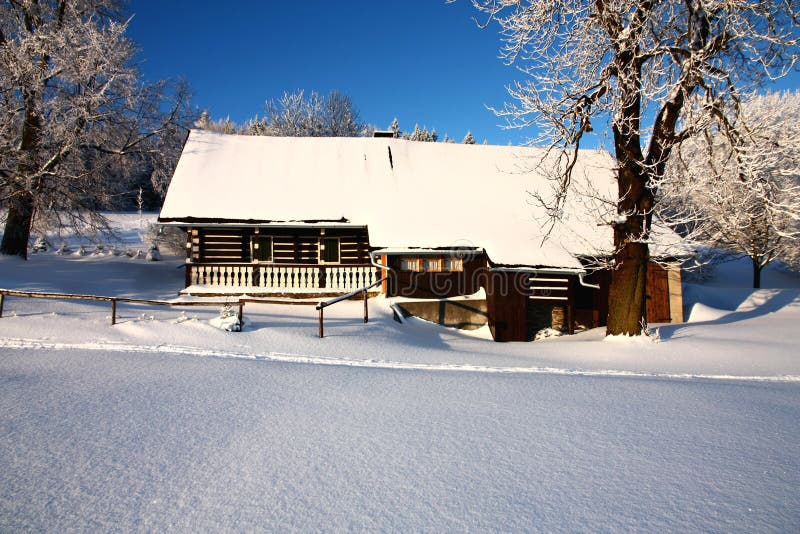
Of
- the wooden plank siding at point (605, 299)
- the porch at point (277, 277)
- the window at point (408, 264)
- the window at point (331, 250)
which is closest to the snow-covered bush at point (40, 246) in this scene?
the porch at point (277, 277)

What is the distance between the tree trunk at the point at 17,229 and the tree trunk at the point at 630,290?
19440 millimetres

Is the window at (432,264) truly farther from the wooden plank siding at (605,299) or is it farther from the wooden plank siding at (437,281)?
the wooden plank siding at (605,299)

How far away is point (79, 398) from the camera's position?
15.8 ft

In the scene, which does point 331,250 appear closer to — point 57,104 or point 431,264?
point 431,264

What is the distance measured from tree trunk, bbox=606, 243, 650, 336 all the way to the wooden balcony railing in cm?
920

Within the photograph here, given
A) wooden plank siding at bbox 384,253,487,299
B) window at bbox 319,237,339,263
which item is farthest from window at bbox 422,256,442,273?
window at bbox 319,237,339,263

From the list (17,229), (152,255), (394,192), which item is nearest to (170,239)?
(152,255)

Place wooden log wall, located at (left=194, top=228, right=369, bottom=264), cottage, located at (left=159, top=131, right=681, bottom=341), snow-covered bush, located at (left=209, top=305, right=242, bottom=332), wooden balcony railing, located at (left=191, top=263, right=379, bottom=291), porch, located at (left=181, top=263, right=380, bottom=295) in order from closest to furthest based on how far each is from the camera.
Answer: snow-covered bush, located at (left=209, top=305, right=242, bottom=332), cottage, located at (left=159, top=131, right=681, bottom=341), porch, located at (left=181, top=263, right=380, bottom=295), wooden balcony railing, located at (left=191, top=263, right=379, bottom=291), wooden log wall, located at (left=194, top=228, right=369, bottom=264)

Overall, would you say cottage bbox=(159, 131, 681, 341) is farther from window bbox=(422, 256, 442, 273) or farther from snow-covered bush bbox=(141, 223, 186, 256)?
snow-covered bush bbox=(141, 223, 186, 256)

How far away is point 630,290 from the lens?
34.3ft

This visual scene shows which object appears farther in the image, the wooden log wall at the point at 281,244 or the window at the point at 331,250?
the window at the point at 331,250

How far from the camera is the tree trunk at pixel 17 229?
56.7ft

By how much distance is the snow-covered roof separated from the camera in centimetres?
1527

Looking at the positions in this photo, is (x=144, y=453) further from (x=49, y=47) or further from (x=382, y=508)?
(x=49, y=47)
